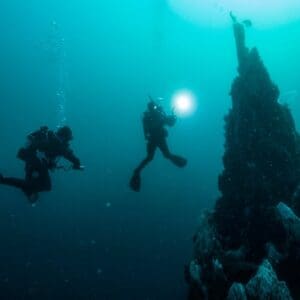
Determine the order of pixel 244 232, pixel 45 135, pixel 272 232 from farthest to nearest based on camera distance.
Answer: pixel 244 232
pixel 272 232
pixel 45 135

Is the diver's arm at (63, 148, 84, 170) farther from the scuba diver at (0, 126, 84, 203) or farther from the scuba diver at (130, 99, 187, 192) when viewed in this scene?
the scuba diver at (130, 99, 187, 192)

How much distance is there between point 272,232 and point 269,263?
2240mm

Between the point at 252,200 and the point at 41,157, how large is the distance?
28.0ft

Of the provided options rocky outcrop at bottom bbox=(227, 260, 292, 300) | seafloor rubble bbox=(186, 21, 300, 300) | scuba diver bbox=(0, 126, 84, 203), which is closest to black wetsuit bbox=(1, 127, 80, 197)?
scuba diver bbox=(0, 126, 84, 203)

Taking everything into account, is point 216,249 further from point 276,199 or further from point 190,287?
point 276,199

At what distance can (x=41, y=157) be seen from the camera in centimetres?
1040

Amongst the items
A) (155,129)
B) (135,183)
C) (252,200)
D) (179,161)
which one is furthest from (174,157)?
(252,200)

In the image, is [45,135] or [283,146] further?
[283,146]

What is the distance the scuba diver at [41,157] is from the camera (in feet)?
32.7

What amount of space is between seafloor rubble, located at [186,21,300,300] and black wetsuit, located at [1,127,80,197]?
6373 mm

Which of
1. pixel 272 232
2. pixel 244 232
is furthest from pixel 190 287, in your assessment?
pixel 272 232

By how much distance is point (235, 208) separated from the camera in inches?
582

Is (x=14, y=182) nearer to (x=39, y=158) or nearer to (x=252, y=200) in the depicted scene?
(x=39, y=158)

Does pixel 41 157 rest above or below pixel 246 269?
above
